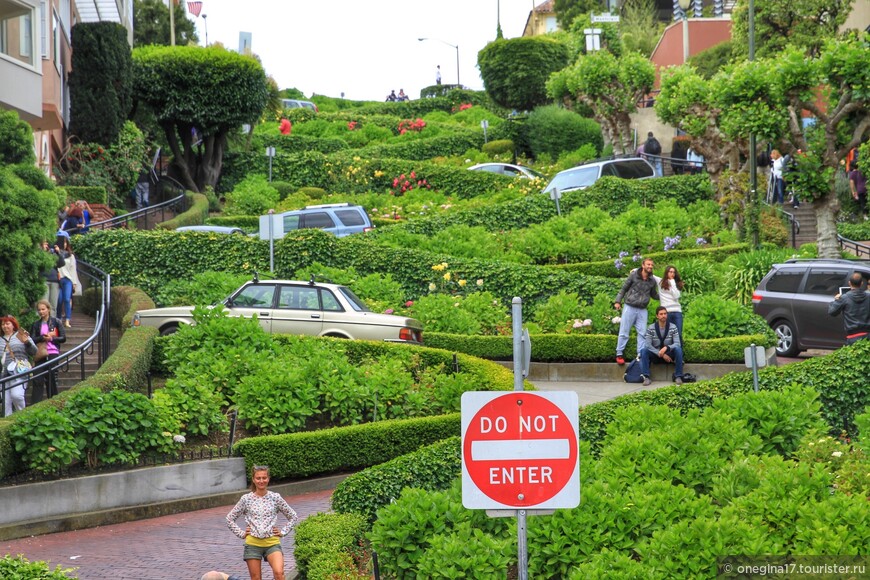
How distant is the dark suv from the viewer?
2264 centimetres

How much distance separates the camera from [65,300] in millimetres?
23766

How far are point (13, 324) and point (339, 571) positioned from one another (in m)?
8.83

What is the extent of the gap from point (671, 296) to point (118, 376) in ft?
28.3

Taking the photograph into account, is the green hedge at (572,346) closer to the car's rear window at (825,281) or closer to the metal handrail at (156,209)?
the car's rear window at (825,281)

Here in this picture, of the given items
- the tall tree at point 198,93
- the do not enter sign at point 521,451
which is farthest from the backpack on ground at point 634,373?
the tall tree at point 198,93

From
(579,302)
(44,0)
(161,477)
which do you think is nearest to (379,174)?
(44,0)

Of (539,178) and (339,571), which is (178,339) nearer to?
(339,571)

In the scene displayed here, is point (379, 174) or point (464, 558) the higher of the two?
point (379, 174)

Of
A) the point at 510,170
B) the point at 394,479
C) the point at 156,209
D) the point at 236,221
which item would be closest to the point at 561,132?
the point at 510,170

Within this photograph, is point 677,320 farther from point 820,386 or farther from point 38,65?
point 38,65

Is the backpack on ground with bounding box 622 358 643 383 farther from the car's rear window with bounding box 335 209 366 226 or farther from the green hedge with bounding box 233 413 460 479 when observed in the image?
the car's rear window with bounding box 335 209 366 226

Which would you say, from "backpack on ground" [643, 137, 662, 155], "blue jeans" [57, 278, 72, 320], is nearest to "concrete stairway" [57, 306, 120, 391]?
"blue jeans" [57, 278, 72, 320]

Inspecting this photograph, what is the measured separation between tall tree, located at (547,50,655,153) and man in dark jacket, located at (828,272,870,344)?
1067 inches

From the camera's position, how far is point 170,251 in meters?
28.1
